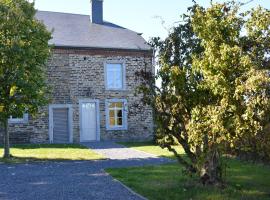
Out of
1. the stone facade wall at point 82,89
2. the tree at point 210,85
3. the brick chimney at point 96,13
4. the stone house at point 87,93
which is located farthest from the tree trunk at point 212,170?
the brick chimney at point 96,13

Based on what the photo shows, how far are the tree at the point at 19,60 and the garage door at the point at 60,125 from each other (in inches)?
292

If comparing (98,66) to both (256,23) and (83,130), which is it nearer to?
(83,130)

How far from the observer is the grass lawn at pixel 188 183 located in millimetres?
7770

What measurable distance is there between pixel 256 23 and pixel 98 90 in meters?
17.5

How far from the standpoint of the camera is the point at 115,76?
2469cm

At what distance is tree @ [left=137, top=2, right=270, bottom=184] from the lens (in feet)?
22.1

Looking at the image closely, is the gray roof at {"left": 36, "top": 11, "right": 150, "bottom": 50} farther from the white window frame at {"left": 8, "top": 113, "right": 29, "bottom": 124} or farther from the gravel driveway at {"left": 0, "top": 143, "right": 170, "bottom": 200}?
the gravel driveway at {"left": 0, "top": 143, "right": 170, "bottom": 200}

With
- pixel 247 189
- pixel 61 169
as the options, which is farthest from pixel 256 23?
pixel 61 169

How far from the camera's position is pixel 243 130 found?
6891 millimetres

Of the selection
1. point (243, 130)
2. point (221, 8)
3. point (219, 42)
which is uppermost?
point (221, 8)

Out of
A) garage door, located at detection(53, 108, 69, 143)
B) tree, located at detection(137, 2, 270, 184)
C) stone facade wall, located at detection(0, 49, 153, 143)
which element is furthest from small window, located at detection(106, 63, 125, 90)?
tree, located at detection(137, 2, 270, 184)

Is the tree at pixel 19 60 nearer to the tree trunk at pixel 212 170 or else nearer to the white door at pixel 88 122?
the white door at pixel 88 122

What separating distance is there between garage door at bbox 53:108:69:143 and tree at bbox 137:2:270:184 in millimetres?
15373

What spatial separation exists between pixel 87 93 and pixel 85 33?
4.04 metres
